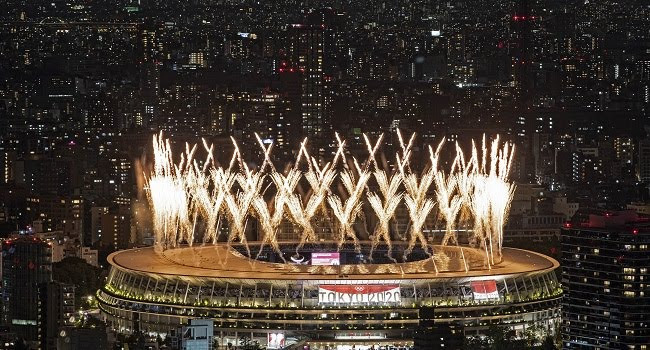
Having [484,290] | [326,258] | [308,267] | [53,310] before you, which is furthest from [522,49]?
[53,310]

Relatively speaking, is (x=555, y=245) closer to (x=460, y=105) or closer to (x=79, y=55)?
(x=460, y=105)

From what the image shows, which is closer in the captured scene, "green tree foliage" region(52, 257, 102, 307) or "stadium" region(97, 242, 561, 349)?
"stadium" region(97, 242, 561, 349)

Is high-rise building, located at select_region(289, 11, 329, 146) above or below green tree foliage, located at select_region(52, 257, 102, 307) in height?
above

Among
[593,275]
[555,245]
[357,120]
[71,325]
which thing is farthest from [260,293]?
[357,120]

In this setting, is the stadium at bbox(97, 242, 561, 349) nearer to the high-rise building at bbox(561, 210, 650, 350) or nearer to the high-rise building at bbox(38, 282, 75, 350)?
the high-rise building at bbox(38, 282, 75, 350)

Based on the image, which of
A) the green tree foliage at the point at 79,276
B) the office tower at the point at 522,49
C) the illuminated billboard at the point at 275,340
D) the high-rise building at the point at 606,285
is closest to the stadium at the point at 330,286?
the illuminated billboard at the point at 275,340

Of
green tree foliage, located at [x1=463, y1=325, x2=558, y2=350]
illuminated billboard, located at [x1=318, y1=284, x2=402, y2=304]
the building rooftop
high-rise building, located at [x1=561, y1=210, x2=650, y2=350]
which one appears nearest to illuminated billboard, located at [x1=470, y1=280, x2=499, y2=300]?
the building rooftop

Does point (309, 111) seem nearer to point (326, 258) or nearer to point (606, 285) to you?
point (326, 258)
